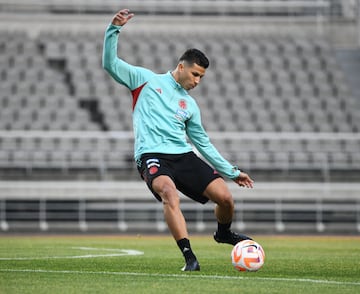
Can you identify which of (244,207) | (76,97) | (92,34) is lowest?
(244,207)

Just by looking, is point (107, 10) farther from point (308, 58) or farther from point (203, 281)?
point (203, 281)

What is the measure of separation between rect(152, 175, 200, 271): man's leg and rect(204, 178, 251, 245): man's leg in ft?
1.52

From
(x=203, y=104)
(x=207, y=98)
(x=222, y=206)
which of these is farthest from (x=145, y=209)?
(x=222, y=206)

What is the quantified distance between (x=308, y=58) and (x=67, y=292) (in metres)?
26.0

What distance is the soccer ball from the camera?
9.09 m

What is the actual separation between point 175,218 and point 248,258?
78 cm

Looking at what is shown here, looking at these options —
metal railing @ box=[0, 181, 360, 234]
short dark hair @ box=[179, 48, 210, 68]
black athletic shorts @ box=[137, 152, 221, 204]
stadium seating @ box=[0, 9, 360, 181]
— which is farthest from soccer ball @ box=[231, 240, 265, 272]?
metal railing @ box=[0, 181, 360, 234]

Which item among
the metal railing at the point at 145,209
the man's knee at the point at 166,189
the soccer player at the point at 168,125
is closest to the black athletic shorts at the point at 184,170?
the soccer player at the point at 168,125

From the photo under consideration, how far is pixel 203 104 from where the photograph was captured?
1150 inches

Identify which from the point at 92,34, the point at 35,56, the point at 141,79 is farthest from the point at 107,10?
the point at 141,79

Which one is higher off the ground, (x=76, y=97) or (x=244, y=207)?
(x=76, y=97)

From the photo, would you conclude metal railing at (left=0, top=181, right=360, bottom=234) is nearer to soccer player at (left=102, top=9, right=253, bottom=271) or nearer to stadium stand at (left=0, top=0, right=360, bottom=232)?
stadium stand at (left=0, top=0, right=360, bottom=232)

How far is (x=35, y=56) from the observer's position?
31203mm

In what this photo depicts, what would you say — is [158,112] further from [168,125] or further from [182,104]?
[182,104]
